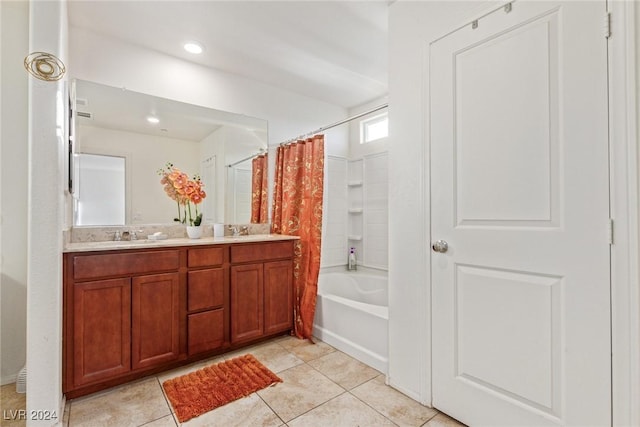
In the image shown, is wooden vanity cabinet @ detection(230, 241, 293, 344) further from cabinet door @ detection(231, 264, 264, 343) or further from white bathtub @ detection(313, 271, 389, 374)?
white bathtub @ detection(313, 271, 389, 374)

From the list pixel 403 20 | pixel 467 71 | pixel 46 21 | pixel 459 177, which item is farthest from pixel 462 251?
pixel 46 21

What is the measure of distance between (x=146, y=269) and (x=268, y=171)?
1550 mm

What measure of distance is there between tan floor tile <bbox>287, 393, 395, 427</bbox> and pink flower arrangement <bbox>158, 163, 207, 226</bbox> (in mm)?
1727

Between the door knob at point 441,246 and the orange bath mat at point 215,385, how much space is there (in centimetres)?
136

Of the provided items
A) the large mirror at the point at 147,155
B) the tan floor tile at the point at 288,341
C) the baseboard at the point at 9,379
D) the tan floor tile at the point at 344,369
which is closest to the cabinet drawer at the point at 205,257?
the large mirror at the point at 147,155

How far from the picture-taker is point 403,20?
1.84 meters

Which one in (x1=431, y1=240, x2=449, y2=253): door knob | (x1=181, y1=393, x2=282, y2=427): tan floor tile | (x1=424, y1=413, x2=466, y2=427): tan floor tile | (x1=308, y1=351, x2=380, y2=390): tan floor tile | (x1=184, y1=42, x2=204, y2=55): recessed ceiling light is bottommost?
(x1=308, y1=351, x2=380, y2=390): tan floor tile

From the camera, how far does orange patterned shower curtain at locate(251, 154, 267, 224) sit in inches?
118

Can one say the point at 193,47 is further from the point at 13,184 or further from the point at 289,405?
the point at 289,405

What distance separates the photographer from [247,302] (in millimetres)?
2400

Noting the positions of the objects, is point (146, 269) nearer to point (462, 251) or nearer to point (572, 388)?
point (462, 251)

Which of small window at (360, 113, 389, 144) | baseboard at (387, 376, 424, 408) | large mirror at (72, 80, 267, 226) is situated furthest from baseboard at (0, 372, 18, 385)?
small window at (360, 113, 389, 144)

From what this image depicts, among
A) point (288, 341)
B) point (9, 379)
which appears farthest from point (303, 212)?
point (9, 379)

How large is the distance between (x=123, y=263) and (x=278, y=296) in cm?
124
